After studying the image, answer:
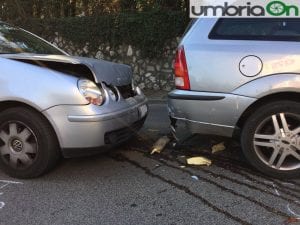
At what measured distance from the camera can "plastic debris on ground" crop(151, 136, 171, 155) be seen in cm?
551

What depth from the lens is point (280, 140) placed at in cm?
439

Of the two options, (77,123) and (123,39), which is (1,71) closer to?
(77,123)

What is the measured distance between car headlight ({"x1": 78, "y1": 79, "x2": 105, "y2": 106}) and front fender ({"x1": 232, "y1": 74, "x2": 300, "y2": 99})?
3.92ft

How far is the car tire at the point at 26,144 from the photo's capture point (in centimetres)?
442

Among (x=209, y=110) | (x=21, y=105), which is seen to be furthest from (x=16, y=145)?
(x=209, y=110)

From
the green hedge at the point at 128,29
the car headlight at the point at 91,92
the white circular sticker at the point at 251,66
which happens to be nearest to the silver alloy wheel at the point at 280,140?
the white circular sticker at the point at 251,66

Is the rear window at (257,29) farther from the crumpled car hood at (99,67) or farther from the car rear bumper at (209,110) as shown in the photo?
the crumpled car hood at (99,67)

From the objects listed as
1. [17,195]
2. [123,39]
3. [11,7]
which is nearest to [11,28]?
[17,195]

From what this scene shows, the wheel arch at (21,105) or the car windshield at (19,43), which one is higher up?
the car windshield at (19,43)

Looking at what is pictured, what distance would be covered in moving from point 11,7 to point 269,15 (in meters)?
8.90

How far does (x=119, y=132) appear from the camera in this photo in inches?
184

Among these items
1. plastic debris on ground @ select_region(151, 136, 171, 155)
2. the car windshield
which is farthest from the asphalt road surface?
the car windshield

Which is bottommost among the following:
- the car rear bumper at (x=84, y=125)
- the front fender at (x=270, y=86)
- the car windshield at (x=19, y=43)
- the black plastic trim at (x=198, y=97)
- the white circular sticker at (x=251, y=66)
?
the car rear bumper at (x=84, y=125)

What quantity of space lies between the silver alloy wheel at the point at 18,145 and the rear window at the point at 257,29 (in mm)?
Result: 1885
